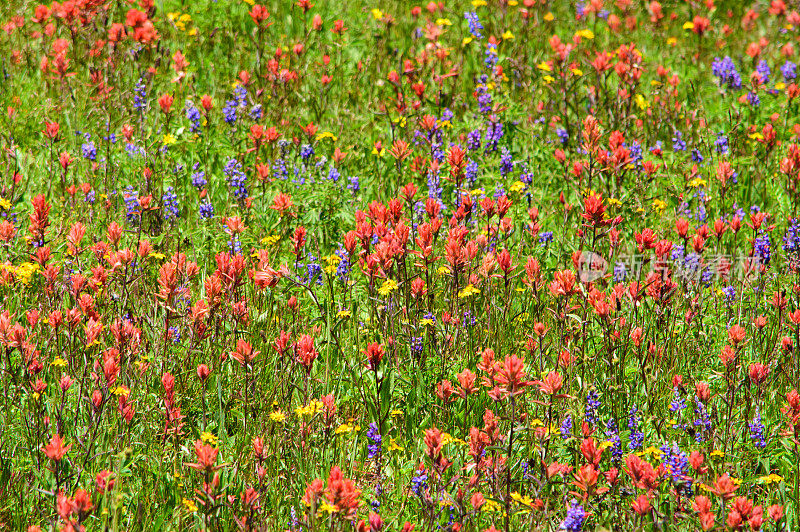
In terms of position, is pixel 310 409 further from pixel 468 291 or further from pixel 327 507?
pixel 468 291

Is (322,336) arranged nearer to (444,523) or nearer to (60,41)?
(444,523)

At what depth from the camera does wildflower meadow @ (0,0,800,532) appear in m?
2.89

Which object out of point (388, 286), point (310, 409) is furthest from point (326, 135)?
point (310, 409)

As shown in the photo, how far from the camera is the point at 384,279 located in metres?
4.00

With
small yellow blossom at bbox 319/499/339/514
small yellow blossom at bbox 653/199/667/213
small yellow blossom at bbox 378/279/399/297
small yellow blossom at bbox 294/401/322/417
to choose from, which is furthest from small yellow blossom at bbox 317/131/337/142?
small yellow blossom at bbox 319/499/339/514

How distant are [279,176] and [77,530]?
3183 mm

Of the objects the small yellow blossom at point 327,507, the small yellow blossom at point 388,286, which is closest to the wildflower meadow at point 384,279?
the small yellow blossom at point 327,507

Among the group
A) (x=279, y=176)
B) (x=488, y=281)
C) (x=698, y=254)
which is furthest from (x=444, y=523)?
(x=279, y=176)

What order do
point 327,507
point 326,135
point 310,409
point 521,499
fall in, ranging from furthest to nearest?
point 326,135 → point 310,409 → point 521,499 → point 327,507

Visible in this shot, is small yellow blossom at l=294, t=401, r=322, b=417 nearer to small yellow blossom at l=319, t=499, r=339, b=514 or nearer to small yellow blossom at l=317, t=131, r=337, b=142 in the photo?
small yellow blossom at l=319, t=499, r=339, b=514

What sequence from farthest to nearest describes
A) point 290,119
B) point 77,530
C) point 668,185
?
point 290,119
point 668,185
point 77,530

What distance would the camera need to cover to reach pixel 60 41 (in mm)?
6012

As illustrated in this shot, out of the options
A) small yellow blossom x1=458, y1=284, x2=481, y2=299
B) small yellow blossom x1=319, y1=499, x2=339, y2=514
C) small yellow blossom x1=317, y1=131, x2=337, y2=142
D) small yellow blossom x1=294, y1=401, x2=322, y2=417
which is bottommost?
small yellow blossom x1=294, y1=401, x2=322, y2=417

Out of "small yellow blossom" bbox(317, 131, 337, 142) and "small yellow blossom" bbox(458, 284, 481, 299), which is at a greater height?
"small yellow blossom" bbox(317, 131, 337, 142)
